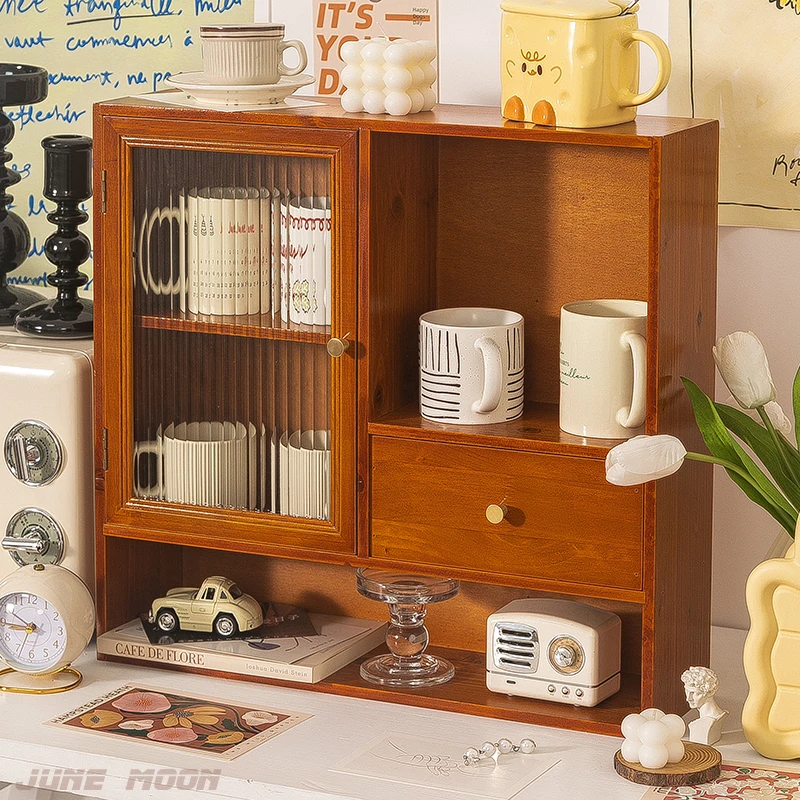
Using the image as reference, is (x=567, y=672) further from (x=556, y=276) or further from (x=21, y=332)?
(x=21, y=332)

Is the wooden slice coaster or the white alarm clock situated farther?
the white alarm clock

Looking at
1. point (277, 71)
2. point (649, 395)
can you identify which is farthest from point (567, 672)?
point (277, 71)

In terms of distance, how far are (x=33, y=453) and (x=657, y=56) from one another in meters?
0.85

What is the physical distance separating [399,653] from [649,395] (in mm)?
461

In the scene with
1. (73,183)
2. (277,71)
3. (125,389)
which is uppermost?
(277,71)

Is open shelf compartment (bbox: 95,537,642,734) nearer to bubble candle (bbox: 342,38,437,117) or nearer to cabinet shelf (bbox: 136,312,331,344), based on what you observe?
cabinet shelf (bbox: 136,312,331,344)

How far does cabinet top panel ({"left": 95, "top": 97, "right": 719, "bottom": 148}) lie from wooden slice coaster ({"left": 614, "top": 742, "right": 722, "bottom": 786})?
60cm

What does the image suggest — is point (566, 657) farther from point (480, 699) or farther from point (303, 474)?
point (303, 474)

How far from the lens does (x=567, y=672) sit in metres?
1.60

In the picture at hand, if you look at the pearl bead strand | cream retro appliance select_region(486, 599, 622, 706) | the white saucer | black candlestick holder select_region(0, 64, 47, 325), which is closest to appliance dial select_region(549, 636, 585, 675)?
cream retro appliance select_region(486, 599, 622, 706)

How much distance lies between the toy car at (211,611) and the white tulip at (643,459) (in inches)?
21.4

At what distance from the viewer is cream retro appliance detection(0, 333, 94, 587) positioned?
5.65 ft

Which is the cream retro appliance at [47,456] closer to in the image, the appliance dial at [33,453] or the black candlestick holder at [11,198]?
the appliance dial at [33,453]

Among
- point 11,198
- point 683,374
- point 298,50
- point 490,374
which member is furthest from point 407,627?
point 11,198
